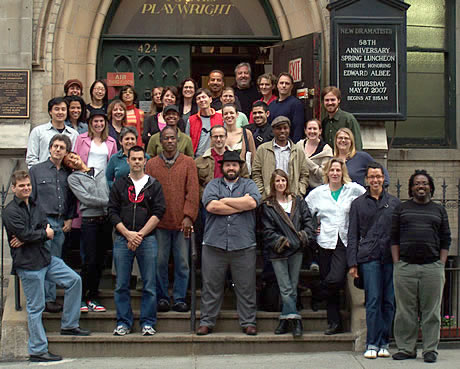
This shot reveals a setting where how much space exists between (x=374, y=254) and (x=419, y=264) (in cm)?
47

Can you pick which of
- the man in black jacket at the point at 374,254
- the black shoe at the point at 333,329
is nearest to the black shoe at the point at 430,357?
the man in black jacket at the point at 374,254

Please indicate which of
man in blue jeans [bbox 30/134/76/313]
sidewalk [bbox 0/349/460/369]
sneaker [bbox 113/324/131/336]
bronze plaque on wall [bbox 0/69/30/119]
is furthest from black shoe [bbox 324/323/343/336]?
bronze plaque on wall [bbox 0/69/30/119]

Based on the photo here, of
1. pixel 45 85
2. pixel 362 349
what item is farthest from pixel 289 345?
pixel 45 85

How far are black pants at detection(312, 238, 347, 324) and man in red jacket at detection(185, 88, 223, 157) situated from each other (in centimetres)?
200

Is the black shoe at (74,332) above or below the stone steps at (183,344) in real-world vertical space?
above

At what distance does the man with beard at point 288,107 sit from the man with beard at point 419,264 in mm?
2318

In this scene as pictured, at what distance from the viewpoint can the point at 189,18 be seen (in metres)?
11.5

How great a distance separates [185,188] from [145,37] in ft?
12.9

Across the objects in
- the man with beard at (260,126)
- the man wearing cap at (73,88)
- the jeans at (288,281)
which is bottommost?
the jeans at (288,281)

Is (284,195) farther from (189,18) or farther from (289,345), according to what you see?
(189,18)

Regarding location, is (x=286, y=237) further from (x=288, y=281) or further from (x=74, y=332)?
(x=74, y=332)

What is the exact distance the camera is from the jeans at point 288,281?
7.75m

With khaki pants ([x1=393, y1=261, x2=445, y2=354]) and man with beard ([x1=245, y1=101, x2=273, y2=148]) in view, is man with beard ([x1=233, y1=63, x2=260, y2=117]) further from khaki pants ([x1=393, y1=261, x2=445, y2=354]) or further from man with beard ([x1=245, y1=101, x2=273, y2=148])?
khaki pants ([x1=393, y1=261, x2=445, y2=354])

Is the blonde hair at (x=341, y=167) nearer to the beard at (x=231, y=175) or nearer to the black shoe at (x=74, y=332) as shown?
the beard at (x=231, y=175)
